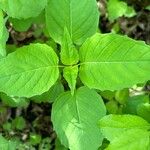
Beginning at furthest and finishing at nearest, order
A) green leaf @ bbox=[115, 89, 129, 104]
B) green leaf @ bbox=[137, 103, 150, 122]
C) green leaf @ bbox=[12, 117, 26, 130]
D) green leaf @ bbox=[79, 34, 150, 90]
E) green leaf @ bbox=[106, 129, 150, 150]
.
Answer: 1. green leaf @ bbox=[12, 117, 26, 130]
2. green leaf @ bbox=[115, 89, 129, 104]
3. green leaf @ bbox=[137, 103, 150, 122]
4. green leaf @ bbox=[106, 129, 150, 150]
5. green leaf @ bbox=[79, 34, 150, 90]

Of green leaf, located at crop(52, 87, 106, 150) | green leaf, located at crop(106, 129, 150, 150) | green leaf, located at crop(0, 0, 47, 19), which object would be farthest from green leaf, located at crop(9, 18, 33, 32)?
green leaf, located at crop(106, 129, 150, 150)

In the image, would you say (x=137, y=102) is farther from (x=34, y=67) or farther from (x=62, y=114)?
(x=34, y=67)

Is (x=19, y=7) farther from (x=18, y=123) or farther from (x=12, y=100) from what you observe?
(x=18, y=123)

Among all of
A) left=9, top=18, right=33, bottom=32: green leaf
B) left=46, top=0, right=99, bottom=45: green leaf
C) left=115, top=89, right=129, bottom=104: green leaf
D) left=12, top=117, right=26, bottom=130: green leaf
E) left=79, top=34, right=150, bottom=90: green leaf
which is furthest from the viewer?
left=12, top=117, right=26, bottom=130: green leaf

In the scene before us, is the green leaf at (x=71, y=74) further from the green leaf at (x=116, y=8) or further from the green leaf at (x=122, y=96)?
the green leaf at (x=116, y=8)

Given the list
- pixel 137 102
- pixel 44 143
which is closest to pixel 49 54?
pixel 137 102

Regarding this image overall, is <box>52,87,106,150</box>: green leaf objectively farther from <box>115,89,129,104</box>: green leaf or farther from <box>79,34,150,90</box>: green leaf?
<box>115,89,129,104</box>: green leaf

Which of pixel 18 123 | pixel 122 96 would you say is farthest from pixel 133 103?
pixel 18 123

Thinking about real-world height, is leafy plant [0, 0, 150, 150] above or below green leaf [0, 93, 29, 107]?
above
